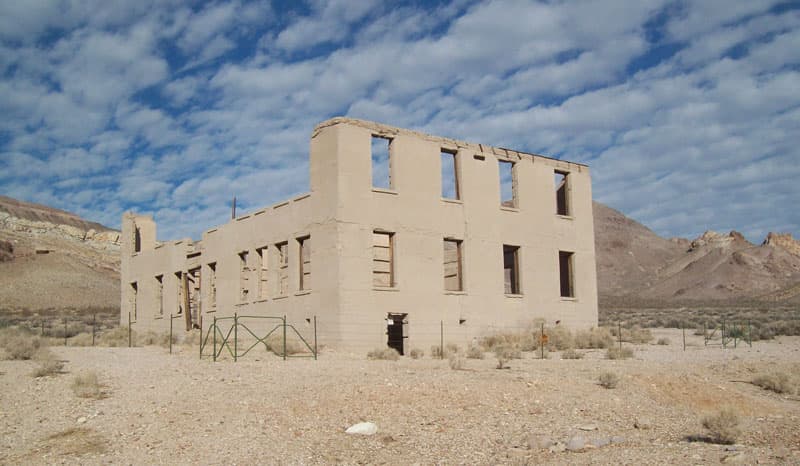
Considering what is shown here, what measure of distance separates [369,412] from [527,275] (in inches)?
691

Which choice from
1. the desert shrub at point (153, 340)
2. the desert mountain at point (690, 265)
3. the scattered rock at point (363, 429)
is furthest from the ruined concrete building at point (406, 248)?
the desert mountain at point (690, 265)

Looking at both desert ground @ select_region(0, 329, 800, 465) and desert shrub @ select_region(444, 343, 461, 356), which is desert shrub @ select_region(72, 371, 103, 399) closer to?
desert ground @ select_region(0, 329, 800, 465)

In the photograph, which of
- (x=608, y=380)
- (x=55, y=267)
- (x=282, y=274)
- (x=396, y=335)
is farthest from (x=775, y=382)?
(x=55, y=267)

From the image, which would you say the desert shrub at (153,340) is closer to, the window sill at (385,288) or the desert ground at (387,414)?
the window sill at (385,288)

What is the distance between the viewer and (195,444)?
11.8 metres

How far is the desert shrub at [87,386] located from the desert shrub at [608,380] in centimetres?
1040

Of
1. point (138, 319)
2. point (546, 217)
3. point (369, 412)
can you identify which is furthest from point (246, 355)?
point (138, 319)

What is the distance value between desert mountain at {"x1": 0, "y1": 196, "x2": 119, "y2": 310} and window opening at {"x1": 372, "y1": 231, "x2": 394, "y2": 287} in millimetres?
49328

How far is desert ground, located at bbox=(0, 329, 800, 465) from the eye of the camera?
1100 cm

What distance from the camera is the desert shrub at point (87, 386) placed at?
48.8 feet

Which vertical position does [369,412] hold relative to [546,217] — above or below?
below

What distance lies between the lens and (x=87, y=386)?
15.4 m

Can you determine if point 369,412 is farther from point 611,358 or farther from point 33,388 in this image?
point 611,358

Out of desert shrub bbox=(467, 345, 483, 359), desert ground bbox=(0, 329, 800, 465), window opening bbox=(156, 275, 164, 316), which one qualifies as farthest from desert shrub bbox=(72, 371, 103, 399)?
window opening bbox=(156, 275, 164, 316)
